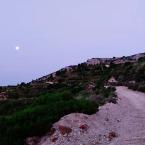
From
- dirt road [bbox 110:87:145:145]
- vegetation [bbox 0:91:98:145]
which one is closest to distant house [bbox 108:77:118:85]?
dirt road [bbox 110:87:145:145]

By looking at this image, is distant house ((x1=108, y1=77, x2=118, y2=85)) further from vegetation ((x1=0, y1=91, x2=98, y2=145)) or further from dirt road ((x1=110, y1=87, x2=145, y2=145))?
vegetation ((x1=0, y1=91, x2=98, y2=145))

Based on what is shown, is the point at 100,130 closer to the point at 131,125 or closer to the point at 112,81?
the point at 131,125

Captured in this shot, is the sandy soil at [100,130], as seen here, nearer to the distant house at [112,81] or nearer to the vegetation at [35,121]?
the vegetation at [35,121]

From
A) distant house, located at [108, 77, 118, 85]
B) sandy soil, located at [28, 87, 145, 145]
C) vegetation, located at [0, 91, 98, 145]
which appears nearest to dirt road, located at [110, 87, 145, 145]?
sandy soil, located at [28, 87, 145, 145]

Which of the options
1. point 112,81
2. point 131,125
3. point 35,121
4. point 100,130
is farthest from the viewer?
point 112,81

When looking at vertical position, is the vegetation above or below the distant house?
below

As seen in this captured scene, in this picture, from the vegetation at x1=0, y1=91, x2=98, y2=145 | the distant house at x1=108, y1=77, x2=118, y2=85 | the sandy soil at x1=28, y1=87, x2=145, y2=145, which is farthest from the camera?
the distant house at x1=108, y1=77, x2=118, y2=85

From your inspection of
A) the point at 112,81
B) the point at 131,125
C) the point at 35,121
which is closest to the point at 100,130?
the point at 131,125

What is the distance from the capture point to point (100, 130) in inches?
808

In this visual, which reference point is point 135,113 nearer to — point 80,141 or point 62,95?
point 62,95

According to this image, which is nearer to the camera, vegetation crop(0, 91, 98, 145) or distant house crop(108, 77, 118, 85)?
vegetation crop(0, 91, 98, 145)

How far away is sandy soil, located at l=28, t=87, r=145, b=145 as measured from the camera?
61.4ft

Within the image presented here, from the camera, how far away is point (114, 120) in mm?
23484

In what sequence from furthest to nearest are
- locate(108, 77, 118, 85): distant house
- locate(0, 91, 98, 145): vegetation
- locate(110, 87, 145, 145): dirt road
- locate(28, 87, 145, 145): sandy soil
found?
locate(108, 77, 118, 85): distant house < locate(0, 91, 98, 145): vegetation < locate(28, 87, 145, 145): sandy soil < locate(110, 87, 145, 145): dirt road
